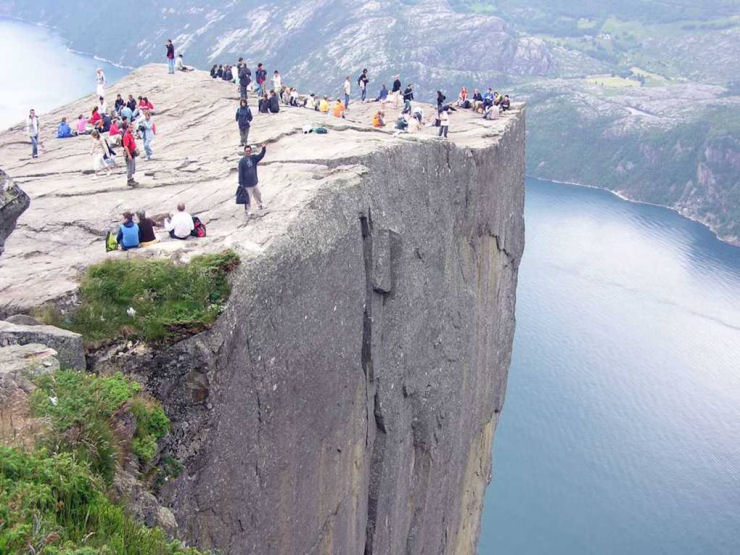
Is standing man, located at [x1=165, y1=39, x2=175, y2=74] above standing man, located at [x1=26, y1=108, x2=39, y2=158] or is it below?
above

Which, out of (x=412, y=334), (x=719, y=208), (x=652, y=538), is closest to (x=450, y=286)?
(x=412, y=334)

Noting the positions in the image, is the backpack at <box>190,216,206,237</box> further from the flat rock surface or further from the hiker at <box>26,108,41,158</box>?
the hiker at <box>26,108,41,158</box>

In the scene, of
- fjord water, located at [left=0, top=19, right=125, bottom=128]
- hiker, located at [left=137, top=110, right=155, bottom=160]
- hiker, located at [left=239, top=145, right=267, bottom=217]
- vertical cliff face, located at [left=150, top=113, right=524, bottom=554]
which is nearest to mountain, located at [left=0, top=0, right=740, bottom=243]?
fjord water, located at [left=0, top=19, right=125, bottom=128]

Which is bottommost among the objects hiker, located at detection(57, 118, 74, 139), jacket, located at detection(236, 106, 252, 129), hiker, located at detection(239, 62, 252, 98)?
hiker, located at detection(57, 118, 74, 139)

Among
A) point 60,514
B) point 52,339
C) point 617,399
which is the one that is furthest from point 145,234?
Answer: point 617,399

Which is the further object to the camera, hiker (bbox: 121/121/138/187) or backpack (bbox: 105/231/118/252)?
hiker (bbox: 121/121/138/187)

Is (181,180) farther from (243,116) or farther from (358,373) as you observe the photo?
(358,373)

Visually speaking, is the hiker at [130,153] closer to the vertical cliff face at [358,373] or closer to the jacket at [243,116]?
the jacket at [243,116]

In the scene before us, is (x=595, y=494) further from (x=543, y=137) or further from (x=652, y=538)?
(x=543, y=137)

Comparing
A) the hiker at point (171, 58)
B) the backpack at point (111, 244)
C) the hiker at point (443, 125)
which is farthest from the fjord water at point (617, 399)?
the backpack at point (111, 244)
